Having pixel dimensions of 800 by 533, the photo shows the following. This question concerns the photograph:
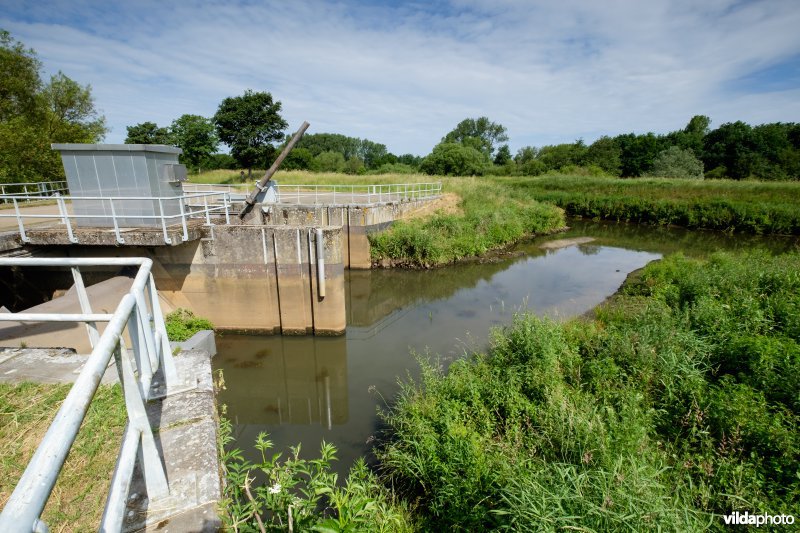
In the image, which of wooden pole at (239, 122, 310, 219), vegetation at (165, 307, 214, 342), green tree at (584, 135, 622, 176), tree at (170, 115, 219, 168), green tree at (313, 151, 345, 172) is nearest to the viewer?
vegetation at (165, 307, 214, 342)

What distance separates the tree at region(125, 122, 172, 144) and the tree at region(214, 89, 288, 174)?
2310 cm

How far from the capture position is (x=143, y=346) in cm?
259

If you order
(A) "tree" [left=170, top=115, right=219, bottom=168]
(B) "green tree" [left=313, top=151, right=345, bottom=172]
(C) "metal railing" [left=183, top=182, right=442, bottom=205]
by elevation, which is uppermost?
(A) "tree" [left=170, top=115, right=219, bottom=168]

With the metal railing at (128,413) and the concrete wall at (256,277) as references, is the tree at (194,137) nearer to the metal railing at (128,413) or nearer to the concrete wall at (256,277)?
the concrete wall at (256,277)

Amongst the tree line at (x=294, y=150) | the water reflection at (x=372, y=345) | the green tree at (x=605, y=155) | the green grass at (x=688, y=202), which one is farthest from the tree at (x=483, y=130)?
the water reflection at (x=372, y=345)

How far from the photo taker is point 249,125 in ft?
121

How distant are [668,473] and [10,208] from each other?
2378cm

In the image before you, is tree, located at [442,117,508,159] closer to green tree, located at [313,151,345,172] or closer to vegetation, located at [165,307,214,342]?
green tree, located at [313,151,345,172]

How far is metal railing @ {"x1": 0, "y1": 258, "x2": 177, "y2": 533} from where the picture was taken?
2.89ft

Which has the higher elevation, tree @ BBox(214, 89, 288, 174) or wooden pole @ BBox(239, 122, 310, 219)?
tree @ BBox(214, 89, 288, 174)

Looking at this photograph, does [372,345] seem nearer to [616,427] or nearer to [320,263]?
[320,263]

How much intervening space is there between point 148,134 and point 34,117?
125ft

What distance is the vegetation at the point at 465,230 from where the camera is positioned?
17.5m

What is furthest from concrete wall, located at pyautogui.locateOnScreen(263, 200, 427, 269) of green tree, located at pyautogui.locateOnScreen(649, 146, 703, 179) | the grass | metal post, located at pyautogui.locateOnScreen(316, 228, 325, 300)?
green tree, located at pyautogui.locateOnScreen(649, 146, 703, 179)
